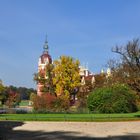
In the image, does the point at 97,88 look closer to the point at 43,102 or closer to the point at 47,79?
the point at 43,102

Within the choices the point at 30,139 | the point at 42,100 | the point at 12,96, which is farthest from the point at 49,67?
the point at 30,139

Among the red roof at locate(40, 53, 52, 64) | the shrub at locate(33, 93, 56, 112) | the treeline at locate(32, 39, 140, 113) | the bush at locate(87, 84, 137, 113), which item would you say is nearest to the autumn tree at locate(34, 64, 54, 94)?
the treeline at locate(32, 39, 140, 113)

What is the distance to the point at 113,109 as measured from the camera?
Answer: 59.0m

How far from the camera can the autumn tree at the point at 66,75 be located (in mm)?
89562

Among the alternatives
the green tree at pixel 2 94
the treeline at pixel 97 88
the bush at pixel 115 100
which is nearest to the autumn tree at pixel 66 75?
the treeline at pixel 97 88

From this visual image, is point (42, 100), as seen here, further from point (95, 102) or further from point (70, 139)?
point (70, 139)

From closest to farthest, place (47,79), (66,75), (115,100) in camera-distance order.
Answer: (115,100) < (66,75) < (47,79)

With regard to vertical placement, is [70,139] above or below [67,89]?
below

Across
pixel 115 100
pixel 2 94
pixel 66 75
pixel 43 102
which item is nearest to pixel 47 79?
pixel 66 75

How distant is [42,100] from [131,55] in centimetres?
2890

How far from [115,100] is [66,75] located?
31347mm

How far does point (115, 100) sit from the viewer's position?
5916 centimetres

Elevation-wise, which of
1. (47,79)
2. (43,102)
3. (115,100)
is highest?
(47,79)

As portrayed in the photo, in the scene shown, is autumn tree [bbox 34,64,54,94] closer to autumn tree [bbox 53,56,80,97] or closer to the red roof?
autumn tree [bbox 53,56,80,97]
